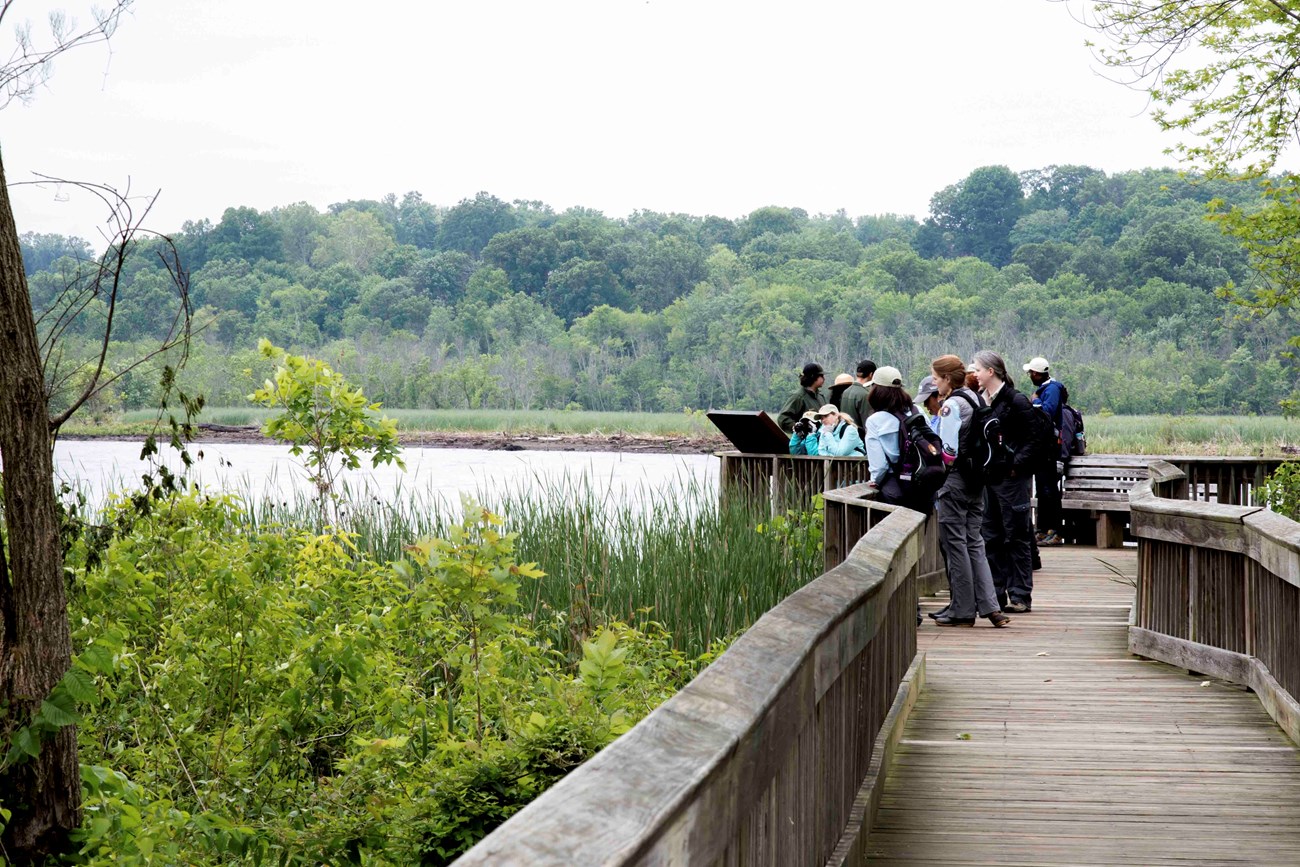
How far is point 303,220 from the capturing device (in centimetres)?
10925

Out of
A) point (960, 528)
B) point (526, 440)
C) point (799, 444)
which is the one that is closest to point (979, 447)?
point (960, 528)

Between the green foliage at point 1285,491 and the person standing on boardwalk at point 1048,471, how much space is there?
2.02m

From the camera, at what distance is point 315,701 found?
6.72 meters

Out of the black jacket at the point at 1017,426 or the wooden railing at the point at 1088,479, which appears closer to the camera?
the black jacket at the point at 1017,426

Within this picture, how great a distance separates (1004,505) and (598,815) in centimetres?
819

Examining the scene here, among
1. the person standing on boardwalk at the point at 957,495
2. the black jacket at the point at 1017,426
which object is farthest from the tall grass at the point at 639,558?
the black jacket at the point at 1017,426

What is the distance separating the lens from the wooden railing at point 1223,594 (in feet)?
19.0

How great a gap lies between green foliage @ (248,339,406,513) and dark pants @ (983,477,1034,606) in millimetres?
5120

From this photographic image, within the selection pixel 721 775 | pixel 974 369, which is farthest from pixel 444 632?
pixel 721 775

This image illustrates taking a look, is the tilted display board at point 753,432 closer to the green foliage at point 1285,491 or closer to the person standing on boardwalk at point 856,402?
the person standing on boardwalk at point 856,402

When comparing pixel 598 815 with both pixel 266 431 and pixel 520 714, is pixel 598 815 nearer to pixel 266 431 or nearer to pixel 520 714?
pixel 520 714

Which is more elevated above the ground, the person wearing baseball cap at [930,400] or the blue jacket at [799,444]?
the person wearing baseball cap at [930,400]

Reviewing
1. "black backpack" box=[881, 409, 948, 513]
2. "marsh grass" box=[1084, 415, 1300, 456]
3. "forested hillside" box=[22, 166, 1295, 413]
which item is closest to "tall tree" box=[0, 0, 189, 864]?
"black backpack" box=[881, 409, 948, 513]

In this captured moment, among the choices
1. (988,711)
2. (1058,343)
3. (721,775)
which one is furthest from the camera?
(1058,343)
